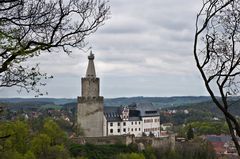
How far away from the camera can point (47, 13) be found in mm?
10234

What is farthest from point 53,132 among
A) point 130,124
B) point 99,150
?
point 130,124

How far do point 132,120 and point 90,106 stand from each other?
17.3 meters

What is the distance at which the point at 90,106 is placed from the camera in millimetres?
55781

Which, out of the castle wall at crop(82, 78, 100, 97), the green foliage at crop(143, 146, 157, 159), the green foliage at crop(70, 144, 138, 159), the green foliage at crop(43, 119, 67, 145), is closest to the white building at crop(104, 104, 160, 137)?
the castle wall at crop(82, 78, 100, 97)

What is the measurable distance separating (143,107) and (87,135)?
23.8 metres

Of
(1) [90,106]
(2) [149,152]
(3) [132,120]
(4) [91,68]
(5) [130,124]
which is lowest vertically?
(2) [149,152]

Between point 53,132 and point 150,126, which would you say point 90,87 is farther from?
point 53,132

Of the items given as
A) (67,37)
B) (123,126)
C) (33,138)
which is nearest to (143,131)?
(123,126)

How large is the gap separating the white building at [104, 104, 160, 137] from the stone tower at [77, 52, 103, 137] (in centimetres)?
863

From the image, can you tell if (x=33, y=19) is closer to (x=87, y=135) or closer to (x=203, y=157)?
(x=87, y=135)

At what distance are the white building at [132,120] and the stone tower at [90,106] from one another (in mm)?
8626

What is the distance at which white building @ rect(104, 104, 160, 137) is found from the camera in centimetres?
6825

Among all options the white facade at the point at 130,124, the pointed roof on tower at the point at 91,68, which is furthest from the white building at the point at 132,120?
the pointed roof on tower at the point at 91,68

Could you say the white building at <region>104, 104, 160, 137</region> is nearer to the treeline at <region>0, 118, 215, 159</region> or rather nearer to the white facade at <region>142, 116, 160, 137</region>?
the white facade at <region>142, 116, 160, 137</region>
